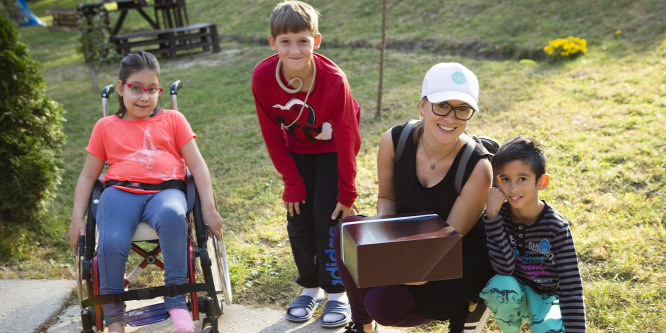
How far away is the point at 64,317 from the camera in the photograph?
10.7 feet

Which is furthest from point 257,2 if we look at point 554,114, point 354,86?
point 554,114

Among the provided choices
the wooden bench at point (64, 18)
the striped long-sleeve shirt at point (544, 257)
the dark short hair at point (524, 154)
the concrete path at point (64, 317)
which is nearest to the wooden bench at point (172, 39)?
the wooden bench at point (64, 18)

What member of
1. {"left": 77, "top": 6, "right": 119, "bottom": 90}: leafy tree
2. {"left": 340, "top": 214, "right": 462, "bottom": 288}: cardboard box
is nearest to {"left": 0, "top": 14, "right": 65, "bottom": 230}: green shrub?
{"left": 340, "top": 214, "right": 462, "bottom": 288}: cardboard box

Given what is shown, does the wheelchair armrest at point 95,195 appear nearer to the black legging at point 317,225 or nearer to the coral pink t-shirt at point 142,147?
the coral pink t-shirt at point 142,147

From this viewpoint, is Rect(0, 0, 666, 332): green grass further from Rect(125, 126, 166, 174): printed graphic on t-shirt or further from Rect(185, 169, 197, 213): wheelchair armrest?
Rect(125, 126, 166, 174): printed graphic on t-shirt

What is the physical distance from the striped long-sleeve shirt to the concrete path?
0.90m

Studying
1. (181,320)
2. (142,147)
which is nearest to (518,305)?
(181,320)

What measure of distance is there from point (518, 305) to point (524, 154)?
0.60m

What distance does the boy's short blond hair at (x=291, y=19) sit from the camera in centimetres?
276

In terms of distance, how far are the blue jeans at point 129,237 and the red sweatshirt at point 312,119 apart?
1.94 feet

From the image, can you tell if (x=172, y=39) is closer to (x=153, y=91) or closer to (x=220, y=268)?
(x=153, y=91)

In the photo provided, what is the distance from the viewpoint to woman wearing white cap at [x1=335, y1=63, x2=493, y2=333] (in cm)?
242

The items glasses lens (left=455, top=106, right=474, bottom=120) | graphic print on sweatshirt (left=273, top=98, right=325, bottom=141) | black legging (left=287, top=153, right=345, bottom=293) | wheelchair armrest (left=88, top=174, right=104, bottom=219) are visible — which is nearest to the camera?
glasses lens (left=455, top=106, right=474, bottom=120)

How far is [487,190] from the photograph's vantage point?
8.12 feet
